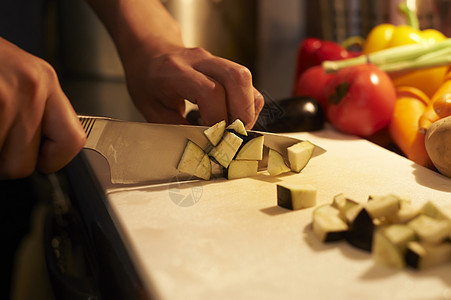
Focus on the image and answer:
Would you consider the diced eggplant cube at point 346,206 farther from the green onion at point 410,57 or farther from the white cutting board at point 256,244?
the green onion at point 410,57

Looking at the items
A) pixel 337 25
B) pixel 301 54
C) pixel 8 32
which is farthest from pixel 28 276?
pixel 337 25

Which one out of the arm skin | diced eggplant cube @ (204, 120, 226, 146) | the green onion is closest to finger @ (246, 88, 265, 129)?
the arm skin

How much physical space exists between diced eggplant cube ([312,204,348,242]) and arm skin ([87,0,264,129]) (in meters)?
0.27

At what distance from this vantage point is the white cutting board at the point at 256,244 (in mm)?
397

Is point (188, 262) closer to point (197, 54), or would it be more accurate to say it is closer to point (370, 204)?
point (370, 204)

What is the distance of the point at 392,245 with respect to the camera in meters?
0.41

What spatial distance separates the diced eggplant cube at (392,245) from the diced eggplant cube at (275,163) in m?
0.27

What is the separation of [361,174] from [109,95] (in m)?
0.91

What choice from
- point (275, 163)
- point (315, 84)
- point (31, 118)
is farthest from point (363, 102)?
point (31, 118)

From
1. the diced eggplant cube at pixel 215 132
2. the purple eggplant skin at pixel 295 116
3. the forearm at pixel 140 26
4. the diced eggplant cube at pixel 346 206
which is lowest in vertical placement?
the purple eggplant skin at pixel 295 116

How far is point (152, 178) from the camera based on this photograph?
0.65 meters

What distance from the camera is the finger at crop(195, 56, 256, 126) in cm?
70

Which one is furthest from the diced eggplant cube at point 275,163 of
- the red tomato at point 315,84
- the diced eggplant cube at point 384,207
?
the red tomato at point 315,84

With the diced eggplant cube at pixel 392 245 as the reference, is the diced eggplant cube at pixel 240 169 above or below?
below
